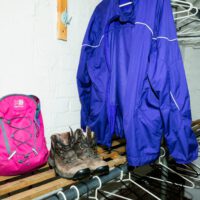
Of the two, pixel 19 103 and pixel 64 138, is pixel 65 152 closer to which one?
pixel 64 138

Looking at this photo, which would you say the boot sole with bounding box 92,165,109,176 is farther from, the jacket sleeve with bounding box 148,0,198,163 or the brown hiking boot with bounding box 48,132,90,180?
the jacket sleeve with bounding box 148,0,198,163

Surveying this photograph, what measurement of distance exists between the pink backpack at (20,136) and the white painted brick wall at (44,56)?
0.41ft

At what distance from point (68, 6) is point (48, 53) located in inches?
10.9

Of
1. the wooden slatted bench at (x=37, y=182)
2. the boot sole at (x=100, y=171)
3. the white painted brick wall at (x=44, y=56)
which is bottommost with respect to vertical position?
the wooden slatted bench at (x=37, y=182)

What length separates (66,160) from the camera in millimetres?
812

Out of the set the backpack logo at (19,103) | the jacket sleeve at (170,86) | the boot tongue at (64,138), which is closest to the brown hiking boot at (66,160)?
the boot tongue at (64,138)

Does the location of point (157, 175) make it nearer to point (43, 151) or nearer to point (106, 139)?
point (106, 139)

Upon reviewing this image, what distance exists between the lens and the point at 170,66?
885 mm

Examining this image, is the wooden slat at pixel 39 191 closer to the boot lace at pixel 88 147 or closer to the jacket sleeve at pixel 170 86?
the boot lace at pixel 88 147

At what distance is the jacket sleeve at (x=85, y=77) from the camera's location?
1.13 meters

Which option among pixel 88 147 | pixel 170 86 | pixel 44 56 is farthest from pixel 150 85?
pixel 44 56

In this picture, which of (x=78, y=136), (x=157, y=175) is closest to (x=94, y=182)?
(x=78, y=136)

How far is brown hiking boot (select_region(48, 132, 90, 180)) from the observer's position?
75 cm

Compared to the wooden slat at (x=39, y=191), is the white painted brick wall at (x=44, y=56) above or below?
above
